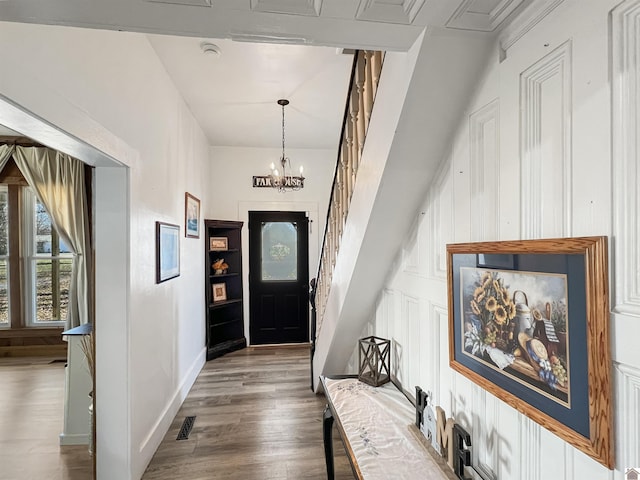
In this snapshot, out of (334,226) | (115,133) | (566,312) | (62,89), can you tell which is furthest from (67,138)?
(566,312)

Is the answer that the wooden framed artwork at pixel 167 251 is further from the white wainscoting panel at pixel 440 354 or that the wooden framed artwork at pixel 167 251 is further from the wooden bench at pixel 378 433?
the white wainscoting panel at pixel 440 354

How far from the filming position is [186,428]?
2.68 m

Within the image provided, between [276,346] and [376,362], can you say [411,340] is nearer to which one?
[376,362]

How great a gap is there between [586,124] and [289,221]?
170 inches

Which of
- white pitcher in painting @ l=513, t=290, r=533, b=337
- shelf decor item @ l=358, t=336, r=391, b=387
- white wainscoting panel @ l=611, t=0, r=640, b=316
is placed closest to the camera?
white wainscoting panel @ l=611, t=0, r=640, b=316

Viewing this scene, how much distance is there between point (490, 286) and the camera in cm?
114

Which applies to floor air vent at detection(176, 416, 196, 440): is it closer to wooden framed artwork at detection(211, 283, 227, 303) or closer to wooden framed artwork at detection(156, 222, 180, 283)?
wooden framed artwork at detection(156, 222, 180, 283)

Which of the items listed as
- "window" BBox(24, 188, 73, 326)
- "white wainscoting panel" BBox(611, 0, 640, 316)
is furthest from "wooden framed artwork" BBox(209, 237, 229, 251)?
"white wainscoting panel" BBox(611, 0, 640, 316)

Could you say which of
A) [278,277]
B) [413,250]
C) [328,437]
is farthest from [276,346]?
[413,250]

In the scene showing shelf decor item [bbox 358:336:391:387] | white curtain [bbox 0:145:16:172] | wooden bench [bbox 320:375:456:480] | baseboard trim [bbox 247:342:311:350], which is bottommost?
baseboard trim [bbox 247:342:311:350]

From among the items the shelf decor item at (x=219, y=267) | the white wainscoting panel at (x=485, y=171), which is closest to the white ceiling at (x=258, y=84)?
the white wainscoting panel at (x=485, y=171)

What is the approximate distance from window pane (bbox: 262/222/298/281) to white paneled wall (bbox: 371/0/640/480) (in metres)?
3.52

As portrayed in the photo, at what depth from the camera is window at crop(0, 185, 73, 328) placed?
14.4 ft

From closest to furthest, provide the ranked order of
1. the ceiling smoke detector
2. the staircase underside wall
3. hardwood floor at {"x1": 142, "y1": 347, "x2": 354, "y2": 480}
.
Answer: the staircase underside wall, hardwood floor at {"x1": 142, "y1": 347, "x2": 354, "y2": 480}, the ceiling smoke detector
